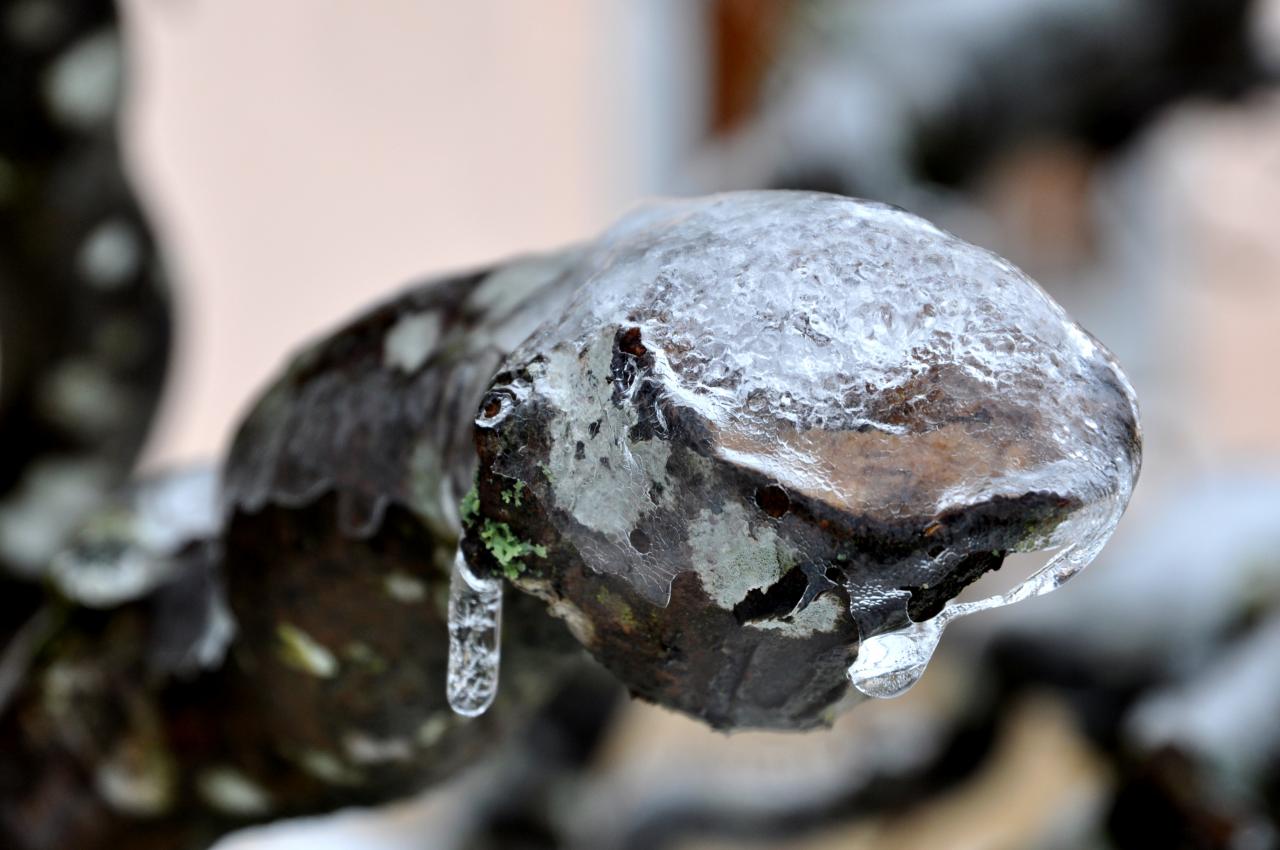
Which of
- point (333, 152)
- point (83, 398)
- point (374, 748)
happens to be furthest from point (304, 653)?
point (333, 152)

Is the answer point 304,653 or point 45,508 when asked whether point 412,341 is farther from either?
point 45,508

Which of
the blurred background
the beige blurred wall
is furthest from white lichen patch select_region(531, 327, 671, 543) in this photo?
the beige blurred wall

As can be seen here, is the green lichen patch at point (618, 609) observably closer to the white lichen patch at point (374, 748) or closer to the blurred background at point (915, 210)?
the white lichen patch at point (374, 748)

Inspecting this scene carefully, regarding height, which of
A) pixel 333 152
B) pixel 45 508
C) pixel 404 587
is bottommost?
pixel 333 152

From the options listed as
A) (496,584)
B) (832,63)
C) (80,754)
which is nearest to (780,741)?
(832,63)

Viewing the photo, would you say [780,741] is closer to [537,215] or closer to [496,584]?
[496,584]

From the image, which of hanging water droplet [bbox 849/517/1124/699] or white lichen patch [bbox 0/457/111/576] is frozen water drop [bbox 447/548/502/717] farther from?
white lichen patch [bbox 0/457/111/576]

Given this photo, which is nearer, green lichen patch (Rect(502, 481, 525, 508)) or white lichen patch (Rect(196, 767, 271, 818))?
green lichen patch (Rect(502, 481, 525, 508))

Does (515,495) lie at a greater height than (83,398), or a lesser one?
greater
